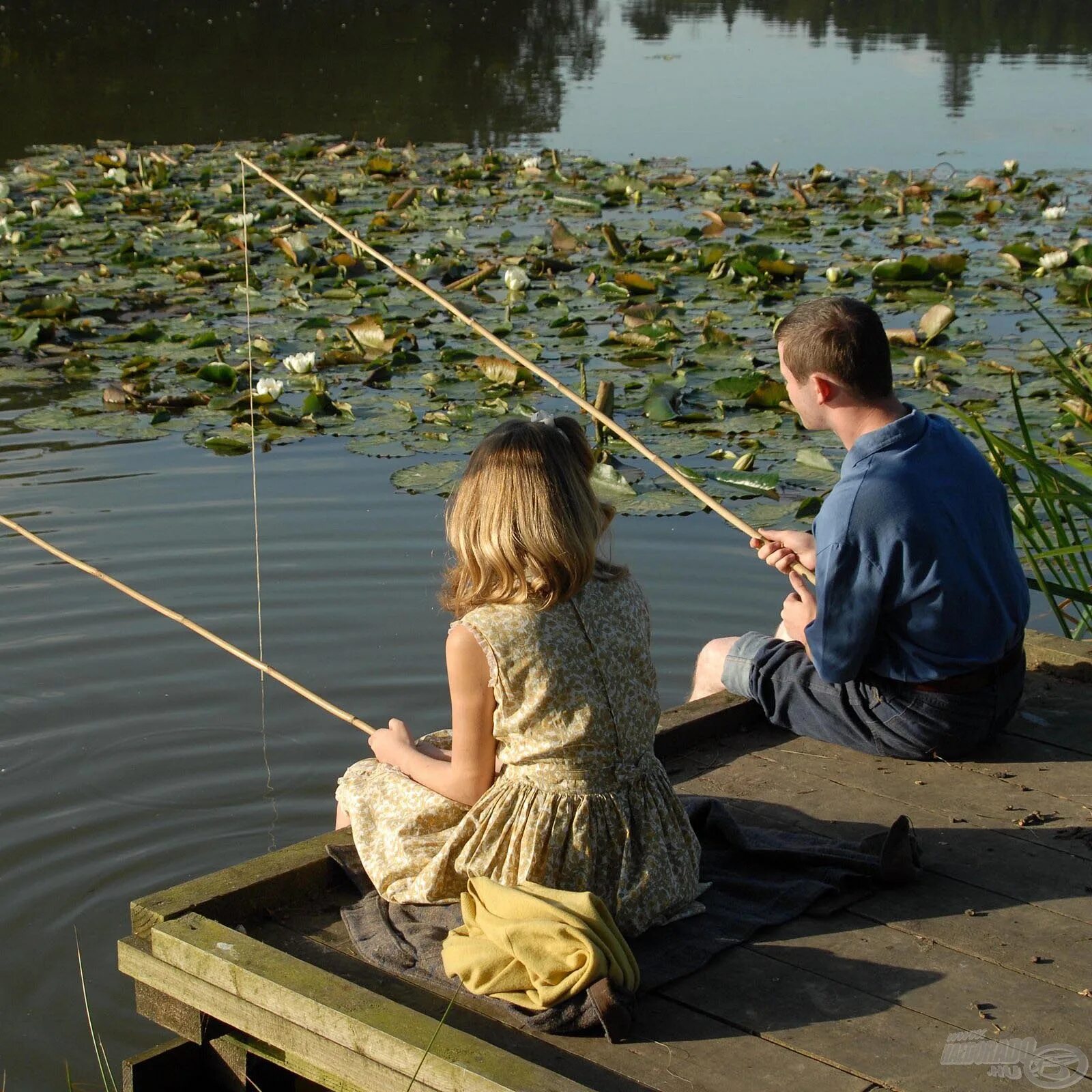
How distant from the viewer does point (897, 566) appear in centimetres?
289

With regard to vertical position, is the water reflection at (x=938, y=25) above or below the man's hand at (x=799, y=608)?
above

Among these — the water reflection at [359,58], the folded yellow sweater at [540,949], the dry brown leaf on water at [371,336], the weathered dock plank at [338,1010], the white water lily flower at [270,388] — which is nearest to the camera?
the weathered dock plank at [338,1010]

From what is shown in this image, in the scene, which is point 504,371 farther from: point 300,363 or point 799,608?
point 799,608

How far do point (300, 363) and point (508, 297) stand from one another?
5.42ft

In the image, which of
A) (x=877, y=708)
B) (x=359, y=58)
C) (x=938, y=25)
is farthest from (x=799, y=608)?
(x=938, y=25)

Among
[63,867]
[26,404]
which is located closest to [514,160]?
[26,404]

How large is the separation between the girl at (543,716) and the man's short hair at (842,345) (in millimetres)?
708

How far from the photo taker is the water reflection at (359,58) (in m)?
15.3

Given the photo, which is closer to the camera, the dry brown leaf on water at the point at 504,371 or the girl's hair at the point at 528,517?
the girl's hair at the point at 528,517

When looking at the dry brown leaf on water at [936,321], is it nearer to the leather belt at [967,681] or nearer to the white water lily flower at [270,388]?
the white water lily flower at [270,388]

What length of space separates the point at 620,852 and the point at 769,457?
3567mm

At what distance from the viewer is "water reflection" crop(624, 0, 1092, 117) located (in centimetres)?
2206

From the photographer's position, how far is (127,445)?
20.7ft

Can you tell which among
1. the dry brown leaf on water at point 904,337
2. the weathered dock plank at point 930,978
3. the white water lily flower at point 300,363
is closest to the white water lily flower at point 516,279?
the white water lily flower at point 300,363
